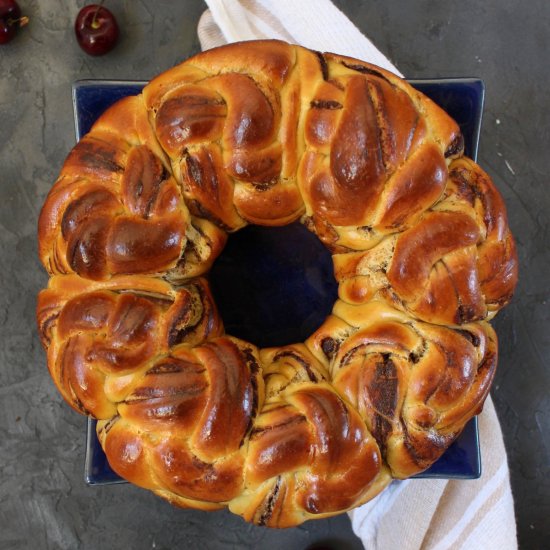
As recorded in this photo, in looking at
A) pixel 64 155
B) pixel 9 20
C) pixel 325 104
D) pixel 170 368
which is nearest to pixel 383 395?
pixel 170 368

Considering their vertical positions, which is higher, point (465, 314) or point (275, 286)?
A: point (465, 314)

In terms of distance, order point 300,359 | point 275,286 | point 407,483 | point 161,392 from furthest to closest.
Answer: point 407,483 < point 275,286 < point 300,359 < point 161,392

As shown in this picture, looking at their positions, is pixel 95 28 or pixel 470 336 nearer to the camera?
pixel 470 336

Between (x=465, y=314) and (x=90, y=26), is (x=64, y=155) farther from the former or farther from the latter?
(x=465, y=314)

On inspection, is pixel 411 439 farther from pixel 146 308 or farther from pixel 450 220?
pixel 146 308

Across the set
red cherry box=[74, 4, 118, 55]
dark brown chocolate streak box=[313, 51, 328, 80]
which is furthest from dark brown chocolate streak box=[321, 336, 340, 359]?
red cherry box=[74, 4, 118, 55]

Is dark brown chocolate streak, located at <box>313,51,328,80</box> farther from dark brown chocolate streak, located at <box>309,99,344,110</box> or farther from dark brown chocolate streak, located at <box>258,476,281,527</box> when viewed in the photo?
dark brown chocolate streak, located at <box>258,476,281,527</box>

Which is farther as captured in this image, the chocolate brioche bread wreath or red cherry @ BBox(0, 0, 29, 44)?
red cherry @ BBox(0, 0, 29, 44)

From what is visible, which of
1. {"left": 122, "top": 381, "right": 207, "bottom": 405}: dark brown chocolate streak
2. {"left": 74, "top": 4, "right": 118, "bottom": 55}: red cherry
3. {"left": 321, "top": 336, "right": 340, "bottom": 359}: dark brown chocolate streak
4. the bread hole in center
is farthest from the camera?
{"left": 74, "top": 4, "right": 118, "bottom": 55}: red cherry
